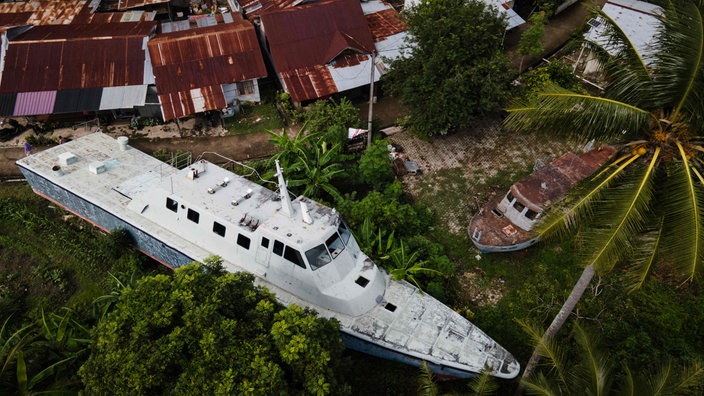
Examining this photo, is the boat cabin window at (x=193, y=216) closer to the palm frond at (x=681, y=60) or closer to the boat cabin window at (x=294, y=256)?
the boat cabin window at (x=294, y=256)

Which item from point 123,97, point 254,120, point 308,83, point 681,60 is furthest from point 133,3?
point 681,60

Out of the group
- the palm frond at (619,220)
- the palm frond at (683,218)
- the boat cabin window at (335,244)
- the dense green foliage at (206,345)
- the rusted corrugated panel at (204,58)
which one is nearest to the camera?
the palm frond at (683,218)

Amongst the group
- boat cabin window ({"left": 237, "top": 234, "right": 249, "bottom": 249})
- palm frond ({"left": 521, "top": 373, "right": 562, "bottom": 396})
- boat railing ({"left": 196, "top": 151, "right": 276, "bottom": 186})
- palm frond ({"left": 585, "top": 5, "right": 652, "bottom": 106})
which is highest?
palm frond ({"left": 585, "top": 5, "right": 652, "bottom": 106})

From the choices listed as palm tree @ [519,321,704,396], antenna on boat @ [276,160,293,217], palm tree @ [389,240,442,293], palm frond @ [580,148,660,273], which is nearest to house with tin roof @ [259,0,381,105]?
antenna on boat @ [276,160,293,217]

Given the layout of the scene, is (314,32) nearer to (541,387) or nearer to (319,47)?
(319,47)

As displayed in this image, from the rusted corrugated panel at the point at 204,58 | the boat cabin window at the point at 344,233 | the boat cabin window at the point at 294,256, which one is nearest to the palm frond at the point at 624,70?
the boat cabin window at the point at 344,233

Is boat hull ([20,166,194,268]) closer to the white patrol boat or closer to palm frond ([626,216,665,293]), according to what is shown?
the white patrol boat
